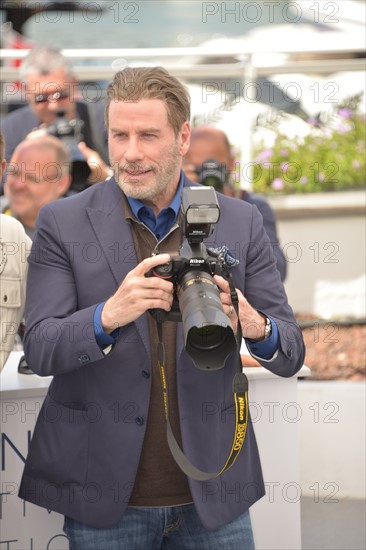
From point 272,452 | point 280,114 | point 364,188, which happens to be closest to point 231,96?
point 280,114

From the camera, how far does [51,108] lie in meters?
5.21

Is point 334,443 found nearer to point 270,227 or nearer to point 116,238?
point 270,227

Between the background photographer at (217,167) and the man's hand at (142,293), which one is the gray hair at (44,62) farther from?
the man's hand at (142,293)

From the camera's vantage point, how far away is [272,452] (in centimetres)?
336

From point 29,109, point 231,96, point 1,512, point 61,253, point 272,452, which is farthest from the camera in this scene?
point 231,96

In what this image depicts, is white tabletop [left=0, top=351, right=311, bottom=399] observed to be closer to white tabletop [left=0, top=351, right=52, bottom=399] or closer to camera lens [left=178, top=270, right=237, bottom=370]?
white tabletop [left=0, top=351, right=52, bottom=399]

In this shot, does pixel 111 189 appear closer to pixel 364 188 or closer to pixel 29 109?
pixel 29 109

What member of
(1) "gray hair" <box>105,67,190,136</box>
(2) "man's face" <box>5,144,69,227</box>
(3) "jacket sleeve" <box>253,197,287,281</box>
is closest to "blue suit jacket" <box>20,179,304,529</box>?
(1) "gray hair" <box>105,67,190,136</box>

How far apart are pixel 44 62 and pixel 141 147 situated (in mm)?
3032

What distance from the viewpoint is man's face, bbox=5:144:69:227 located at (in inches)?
184

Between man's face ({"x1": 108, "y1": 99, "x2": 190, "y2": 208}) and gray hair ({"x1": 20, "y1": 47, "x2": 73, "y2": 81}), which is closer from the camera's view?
man's face ({"x1": 108, "y1": 99, "x2": 190, "y2": 208})

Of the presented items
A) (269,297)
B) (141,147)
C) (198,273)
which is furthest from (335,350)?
(198,273)

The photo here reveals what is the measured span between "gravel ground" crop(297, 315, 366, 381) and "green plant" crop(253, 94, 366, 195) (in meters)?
1.17

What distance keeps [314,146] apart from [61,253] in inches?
210
